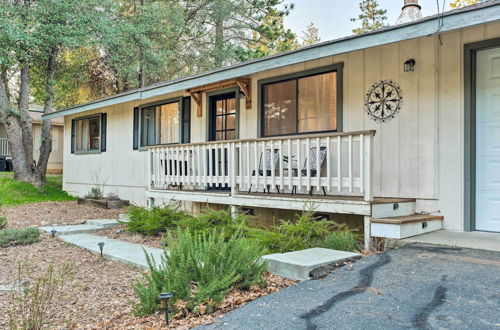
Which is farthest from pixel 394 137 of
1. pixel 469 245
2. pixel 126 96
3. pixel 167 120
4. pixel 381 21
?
pixel 381 21

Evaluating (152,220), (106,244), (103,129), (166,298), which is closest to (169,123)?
(103,129)

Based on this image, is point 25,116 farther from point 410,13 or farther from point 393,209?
point 393,209

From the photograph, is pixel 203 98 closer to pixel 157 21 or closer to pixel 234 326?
pixel 234 326

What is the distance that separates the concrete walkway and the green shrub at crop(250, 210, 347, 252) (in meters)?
1.21

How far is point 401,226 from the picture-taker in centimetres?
446

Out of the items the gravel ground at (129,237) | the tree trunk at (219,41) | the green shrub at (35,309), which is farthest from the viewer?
the tree trunk at (219,41)

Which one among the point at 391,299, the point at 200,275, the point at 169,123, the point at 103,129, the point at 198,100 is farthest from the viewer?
the point at 103,129

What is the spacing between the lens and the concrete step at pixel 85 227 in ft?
23.0

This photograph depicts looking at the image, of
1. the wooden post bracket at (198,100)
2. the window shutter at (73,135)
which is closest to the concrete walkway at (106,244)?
the wooden post bracket at (198,100)

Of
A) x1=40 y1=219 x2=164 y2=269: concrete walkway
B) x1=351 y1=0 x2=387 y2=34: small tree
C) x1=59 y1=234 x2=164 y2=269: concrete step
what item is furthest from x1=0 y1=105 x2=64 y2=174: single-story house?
x1=351 y1=0 x2=387 y2=34: small tree

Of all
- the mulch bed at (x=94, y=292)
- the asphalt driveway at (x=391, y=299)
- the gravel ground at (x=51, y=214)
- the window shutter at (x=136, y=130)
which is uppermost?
the window shutter at (x=136, y=130)

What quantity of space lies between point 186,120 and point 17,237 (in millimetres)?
4050

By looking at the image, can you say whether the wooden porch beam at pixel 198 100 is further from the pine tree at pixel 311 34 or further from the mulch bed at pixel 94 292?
the pine tree at pixel 311 34

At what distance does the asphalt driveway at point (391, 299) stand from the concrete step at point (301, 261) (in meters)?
0.14
